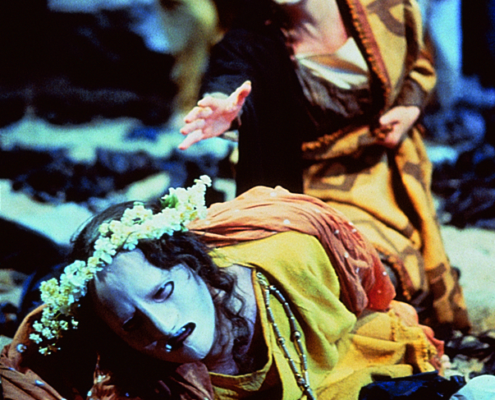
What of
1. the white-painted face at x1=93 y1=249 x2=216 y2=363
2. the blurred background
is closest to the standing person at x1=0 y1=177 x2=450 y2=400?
the white-painted face at x1=93 y1=249 x2=216 y2=363

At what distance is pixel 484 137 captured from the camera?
8.34 feet

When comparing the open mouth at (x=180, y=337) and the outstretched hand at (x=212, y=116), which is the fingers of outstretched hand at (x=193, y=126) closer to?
the outstretched hand at (x=212, y=116)

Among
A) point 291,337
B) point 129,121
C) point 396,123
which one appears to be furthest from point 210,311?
point 129,121

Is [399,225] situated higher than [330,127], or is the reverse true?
[330,127]

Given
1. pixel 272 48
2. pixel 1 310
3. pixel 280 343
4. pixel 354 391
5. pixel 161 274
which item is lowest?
pixel 1 310

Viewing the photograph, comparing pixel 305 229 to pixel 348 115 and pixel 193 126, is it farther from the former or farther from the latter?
pixel 348 115

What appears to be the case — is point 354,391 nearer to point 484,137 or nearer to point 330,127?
point 330,127

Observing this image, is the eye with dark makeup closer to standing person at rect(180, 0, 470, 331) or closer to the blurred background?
standing person at rect(180, 0, 470, 331)

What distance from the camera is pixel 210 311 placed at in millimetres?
1043

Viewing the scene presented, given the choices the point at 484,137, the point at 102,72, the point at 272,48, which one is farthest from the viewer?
the point at 102,72

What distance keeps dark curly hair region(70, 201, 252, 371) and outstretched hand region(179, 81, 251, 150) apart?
18 cm

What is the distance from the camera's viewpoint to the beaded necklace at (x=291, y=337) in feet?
3.63

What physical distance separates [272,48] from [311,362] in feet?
2.56

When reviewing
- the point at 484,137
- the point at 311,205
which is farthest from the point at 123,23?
the point at 311,205
